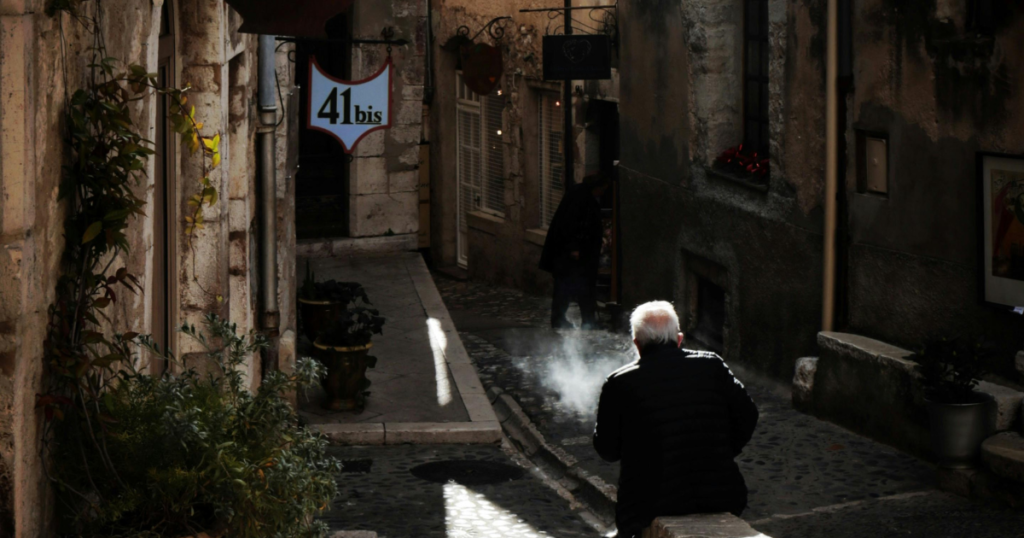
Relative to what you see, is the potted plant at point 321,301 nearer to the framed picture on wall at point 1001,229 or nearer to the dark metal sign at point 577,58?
the dark metal sign at point 577,58

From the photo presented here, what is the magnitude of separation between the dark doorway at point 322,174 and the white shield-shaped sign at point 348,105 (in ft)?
17.0

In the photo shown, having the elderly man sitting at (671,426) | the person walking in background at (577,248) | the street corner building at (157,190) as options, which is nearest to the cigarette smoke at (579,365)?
the person walking in background at (577,248)

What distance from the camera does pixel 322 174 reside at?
1800 centimetres

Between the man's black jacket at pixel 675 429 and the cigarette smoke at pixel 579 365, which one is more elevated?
the man's black jacket at pixel 675 429

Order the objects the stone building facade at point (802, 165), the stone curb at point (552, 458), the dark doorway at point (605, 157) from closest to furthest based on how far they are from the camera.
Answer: the stone curb at point (552, 458)
the stone building facade at point (802, 165)
the dark doorway at point (605, 157)

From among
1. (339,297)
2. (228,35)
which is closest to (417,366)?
(339,297)

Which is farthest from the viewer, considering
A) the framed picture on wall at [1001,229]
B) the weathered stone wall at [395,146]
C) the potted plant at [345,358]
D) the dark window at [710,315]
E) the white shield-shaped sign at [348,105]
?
the weathered stone wall at [395,146]

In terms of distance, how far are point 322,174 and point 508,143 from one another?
256 centimetres

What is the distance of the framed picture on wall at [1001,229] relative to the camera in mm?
7219

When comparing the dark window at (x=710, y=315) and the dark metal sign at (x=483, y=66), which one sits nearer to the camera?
the dark window at (x=710, y=315)

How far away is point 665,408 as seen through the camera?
4.63m

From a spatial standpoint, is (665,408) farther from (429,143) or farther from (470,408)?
(429,143)

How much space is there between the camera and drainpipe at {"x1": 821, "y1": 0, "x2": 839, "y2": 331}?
886cm

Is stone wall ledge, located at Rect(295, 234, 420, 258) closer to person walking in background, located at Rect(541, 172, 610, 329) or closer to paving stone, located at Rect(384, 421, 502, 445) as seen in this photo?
person walking in background, located at Rect(541, 172, 610, 329)
